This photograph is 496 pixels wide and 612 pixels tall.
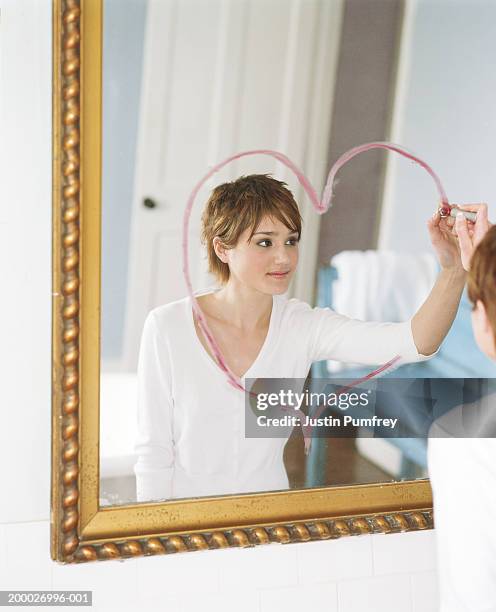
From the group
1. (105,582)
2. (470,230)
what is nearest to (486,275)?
(470,230)

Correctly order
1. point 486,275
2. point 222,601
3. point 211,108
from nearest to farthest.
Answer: point 486,275 → point 211,108 → point 222,601

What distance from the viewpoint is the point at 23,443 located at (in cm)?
100

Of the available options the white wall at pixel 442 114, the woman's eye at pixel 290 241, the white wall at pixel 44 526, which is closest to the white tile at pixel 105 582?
the white wall at pixel 44 526

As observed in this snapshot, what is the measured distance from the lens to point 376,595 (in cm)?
113

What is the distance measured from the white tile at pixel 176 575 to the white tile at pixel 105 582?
13 mm

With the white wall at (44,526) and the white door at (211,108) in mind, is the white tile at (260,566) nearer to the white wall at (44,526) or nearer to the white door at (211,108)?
the white wall at (44,526)

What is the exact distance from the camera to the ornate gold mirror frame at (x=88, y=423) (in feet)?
3.05

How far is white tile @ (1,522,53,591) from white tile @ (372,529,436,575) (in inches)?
19.5

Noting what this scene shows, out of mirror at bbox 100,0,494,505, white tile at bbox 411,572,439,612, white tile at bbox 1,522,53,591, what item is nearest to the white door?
mirror at bbox 100,0,494,505

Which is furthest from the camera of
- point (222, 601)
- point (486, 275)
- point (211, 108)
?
point (222, 601)

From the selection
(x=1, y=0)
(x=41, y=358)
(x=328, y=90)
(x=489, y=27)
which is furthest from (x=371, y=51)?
(x=41, y=358)

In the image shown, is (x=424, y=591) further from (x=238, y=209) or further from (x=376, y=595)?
(x=238, y=209)

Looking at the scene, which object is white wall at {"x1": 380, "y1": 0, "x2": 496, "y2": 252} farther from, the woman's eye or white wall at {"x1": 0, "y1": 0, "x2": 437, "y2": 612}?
white wall at {"x1": 0, "y1": 0, "x2": 437, "y2": 612}

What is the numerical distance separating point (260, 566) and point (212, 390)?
0.93ft
